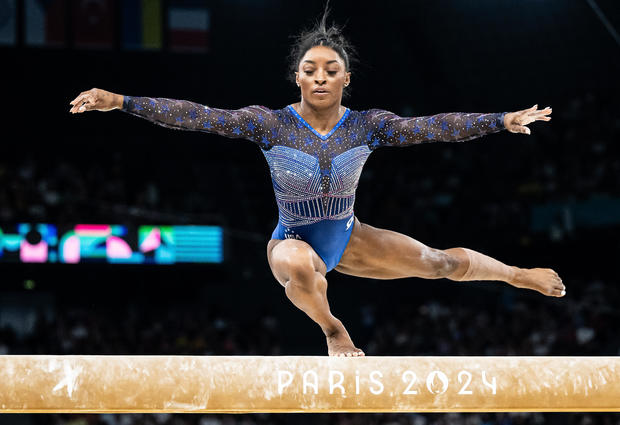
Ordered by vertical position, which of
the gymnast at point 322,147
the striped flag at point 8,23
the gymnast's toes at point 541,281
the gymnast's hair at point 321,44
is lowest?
the gymnast's toes at point 541,281

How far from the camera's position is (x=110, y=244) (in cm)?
1229

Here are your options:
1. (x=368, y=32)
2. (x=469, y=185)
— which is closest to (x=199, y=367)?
(x=469, y=185)

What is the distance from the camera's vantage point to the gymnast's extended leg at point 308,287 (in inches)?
160

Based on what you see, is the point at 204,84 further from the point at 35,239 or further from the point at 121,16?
the point at 35,239

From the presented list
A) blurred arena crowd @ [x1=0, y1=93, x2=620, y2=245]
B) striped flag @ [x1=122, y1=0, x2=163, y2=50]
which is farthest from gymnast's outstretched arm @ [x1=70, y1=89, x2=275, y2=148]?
striped flag @ [x1=122, y1=0, x2=163, y2=50]

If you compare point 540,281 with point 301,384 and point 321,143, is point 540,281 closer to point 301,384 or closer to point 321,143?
point 321,143

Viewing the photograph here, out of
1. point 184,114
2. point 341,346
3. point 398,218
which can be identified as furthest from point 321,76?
point 398,218

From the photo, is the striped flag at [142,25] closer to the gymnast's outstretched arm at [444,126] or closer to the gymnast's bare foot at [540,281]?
the gymnast's outstretched arm at [444,126]

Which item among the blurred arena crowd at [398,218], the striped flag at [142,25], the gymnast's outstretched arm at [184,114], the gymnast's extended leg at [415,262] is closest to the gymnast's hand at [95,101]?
the gymnast's outstretched arm at [184,114]

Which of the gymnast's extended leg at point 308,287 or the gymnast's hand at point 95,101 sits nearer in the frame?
the gymnast's hand at point 95,101

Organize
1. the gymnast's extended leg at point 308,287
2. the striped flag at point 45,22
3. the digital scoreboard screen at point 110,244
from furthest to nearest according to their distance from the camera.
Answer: the striped flag at point 45,22 < the digital scoreboard screen at point 110,244 < the gymnast's extended leg at point 308,287

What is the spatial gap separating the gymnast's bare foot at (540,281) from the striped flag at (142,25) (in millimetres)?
10900

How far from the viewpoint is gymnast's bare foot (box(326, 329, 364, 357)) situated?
4.01 m

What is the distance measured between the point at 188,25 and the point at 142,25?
81 centimetres
